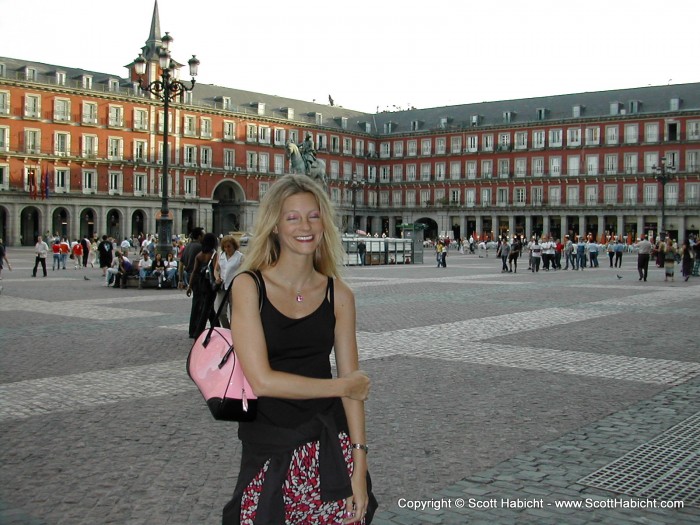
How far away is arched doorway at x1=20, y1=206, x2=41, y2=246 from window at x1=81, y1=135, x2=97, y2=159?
20.2 ft

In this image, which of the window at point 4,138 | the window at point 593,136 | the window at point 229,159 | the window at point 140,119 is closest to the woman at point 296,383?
the window at point 4,138

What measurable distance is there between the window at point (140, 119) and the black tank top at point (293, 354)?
66230 millimetres

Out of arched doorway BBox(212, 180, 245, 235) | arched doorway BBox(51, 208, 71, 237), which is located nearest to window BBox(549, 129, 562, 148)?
arched doorway BBox(212, 180, 245, 235)

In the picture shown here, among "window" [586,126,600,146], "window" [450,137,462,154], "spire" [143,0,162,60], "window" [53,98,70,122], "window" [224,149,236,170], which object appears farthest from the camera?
"window" [450,137,462,154]

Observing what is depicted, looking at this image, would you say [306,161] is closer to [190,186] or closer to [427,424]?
[427,424]

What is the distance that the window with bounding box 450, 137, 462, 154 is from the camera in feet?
A: 260

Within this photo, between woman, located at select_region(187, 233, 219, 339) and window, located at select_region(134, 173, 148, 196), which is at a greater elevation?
window, located at select_region(134, 173, 148, 196)

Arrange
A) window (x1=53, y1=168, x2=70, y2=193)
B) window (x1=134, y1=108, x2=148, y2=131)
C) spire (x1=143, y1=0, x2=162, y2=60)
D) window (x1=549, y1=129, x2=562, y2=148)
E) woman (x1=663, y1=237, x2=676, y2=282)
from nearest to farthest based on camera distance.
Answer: woman (x1=663, y1=237, x2=676, y2=282)
window (x1=53, y1=168, x2=70, y2=193)
window (x1=134, y1=108, x2=148, y2=131)
spire (x1=143, y1=0, x2=162, y2=60)
window (x1=549, y1=129, x2=562, y2=148)

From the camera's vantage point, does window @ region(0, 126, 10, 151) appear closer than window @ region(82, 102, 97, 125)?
Yes

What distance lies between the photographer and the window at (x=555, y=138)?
73.3 m

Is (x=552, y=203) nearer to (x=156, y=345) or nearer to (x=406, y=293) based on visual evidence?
(x=406, y=293)

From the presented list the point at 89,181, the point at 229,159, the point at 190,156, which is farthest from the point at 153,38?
the point at 89,181

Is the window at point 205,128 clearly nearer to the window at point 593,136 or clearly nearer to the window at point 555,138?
the window at point 555,138

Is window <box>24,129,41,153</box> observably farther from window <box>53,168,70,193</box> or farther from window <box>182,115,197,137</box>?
window <box>182,115,197,137</box>
